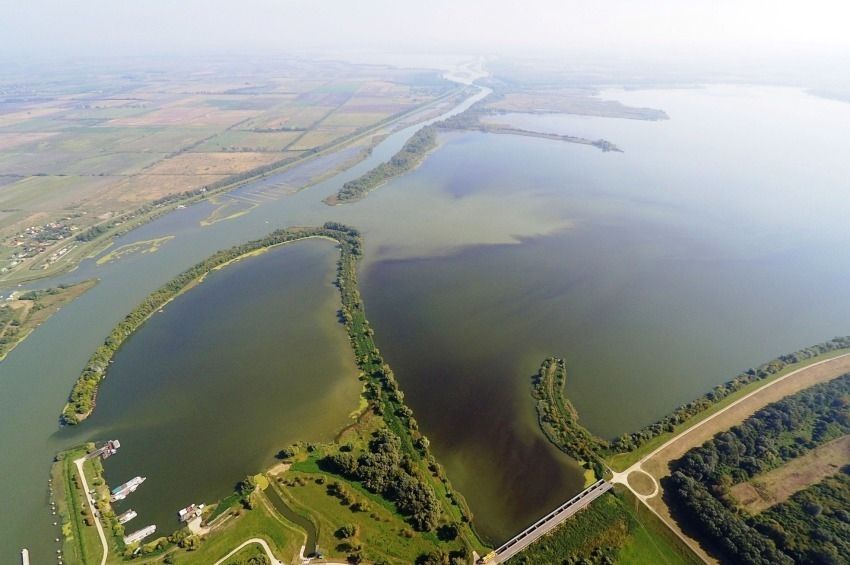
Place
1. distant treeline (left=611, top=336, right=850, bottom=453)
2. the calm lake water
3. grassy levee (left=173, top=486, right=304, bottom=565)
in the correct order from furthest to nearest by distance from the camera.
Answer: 1. the calm lake water
2. distant treeline (left=611, top=336, right=850, bottom=453)
3. grassy levee (left=173, top=486, right=304, bottom=565)

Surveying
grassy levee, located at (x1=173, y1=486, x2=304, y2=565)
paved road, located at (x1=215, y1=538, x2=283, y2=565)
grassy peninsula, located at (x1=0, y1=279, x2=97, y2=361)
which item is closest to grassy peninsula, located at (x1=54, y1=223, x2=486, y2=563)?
grassy levee, located at (x1=173, y1=486, x2=304, y2=565)

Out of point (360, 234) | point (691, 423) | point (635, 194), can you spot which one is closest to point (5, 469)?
point (360, 234)

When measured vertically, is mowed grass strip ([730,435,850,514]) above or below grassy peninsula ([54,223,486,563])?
below

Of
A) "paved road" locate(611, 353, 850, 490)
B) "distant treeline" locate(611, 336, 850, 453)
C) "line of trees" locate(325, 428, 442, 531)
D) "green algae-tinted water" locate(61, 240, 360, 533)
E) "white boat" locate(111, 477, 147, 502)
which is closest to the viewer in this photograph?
"line of trees" locate(325, 428, 442, 531)

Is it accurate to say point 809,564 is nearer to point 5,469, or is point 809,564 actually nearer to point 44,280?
point 5,469

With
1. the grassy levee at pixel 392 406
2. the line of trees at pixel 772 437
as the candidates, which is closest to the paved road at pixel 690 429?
the line of trees at pixel 772 437

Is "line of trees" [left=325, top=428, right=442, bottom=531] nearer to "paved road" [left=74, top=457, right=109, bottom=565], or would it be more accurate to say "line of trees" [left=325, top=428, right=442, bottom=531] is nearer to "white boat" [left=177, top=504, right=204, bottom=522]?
"white boat" [left=177, top=504, right=204, bottom=522]

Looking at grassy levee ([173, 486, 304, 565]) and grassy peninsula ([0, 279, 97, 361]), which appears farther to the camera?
grassy peninsula ([0, 279, 97, 361])
